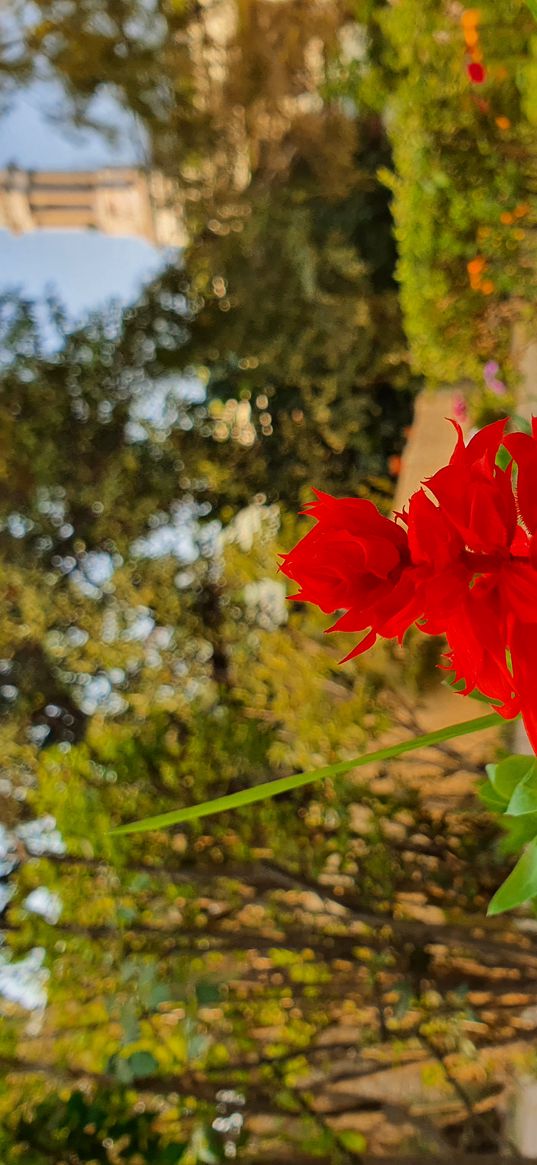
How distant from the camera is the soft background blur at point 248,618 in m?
2.55

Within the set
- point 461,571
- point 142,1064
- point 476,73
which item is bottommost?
point 142,1064

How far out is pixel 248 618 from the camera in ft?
13.5

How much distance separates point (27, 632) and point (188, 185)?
8.31 feet

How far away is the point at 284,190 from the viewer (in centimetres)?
476

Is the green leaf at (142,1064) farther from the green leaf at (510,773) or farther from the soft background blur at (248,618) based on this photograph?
the green leaf at (510,773)

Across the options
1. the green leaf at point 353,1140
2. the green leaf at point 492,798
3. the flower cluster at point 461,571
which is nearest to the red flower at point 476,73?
the green leaf at point 492,798

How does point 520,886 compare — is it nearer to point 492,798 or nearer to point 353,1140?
point 492,798

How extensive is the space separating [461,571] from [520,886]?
434 millimetres

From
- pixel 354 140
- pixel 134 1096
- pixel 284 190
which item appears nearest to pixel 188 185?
pixel 284 190

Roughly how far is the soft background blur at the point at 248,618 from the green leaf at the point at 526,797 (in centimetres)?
154

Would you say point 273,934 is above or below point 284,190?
below

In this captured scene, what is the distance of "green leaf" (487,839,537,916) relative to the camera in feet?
2.93

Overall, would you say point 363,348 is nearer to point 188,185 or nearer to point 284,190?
point 284,190

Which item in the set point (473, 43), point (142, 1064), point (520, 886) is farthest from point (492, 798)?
point (473, 43)
